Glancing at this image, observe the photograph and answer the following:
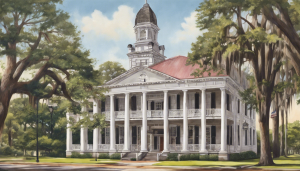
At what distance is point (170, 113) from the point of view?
3859 cm

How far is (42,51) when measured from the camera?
72.0ft

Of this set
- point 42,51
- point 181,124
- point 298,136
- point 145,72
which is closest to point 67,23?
point 42,51

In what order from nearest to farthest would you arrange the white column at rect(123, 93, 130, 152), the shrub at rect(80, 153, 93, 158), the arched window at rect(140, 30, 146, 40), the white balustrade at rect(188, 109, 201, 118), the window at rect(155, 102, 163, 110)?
the white balustrade at rect(188, 109, 201, 118) < the white column at rect(123, 93, 130, 152) < the window at rect(155, 102, 163, 110) < the shrub at rect(80, 153, 93, 158) < the arched window at rect(140, 30, 146, 40)

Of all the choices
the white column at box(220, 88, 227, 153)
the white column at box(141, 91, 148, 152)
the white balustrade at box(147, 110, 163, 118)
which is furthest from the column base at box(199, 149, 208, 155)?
the white balustrade at box(147, 110, 163, 118)

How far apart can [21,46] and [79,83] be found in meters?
4.13

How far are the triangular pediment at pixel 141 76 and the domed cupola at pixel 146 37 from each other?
15127 millimetres

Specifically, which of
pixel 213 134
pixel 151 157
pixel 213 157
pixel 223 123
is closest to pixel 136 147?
pixel 151 157

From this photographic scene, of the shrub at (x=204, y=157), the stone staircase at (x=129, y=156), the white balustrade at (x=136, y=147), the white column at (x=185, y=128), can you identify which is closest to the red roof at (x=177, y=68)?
the white column at (x=185, y=128)

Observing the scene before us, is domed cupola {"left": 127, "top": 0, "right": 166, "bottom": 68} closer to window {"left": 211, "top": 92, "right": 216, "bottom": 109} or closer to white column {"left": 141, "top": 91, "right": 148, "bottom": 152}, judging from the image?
white column {"left": 141, "top": 91, "right": 148, "bottom": 152}

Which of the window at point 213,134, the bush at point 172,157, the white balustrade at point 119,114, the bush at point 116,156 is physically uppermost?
the white balustrade at point 119,114

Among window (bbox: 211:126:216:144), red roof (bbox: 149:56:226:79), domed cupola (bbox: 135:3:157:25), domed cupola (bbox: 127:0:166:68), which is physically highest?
domed cupola (bbox: 135:3:157:25)

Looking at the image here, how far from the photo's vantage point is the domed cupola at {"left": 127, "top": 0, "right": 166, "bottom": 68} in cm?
5381

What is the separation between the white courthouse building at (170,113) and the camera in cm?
3650

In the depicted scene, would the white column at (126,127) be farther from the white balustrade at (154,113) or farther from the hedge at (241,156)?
the hedge at (241,156)
